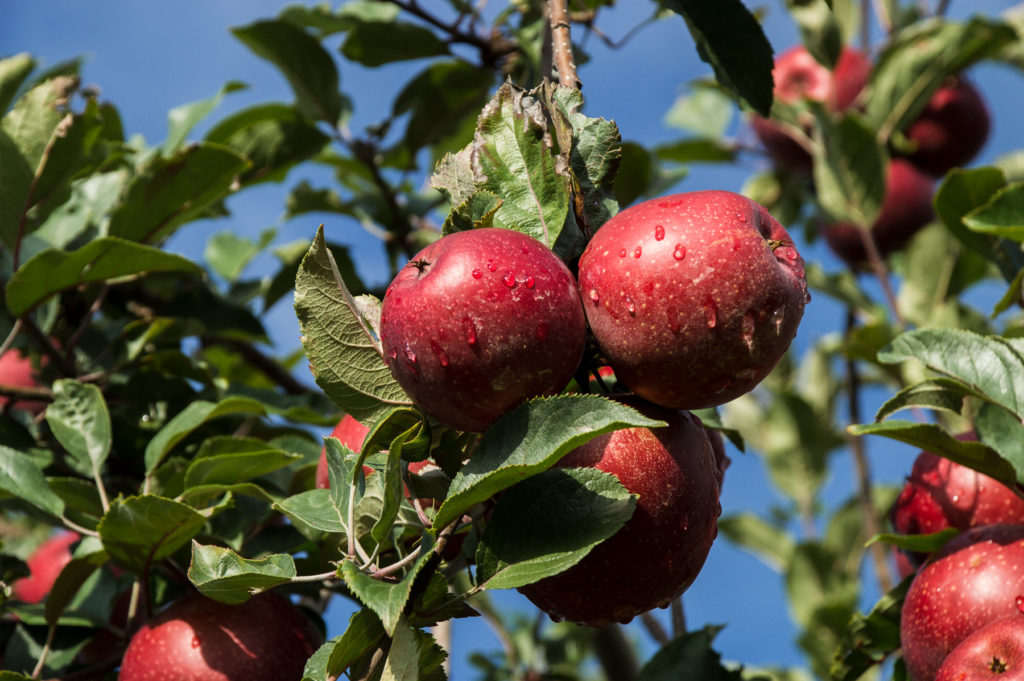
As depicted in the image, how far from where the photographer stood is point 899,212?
2.83 m

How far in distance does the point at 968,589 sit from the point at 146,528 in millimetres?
893

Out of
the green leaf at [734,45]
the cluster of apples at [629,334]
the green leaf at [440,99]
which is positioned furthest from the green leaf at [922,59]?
the cluster of apples at [629,334]

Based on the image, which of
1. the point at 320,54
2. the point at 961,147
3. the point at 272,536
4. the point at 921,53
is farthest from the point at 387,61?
the point at 961,147

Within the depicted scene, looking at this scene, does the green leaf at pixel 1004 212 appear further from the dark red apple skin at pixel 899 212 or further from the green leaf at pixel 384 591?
the dark red apple skin at pixel 899 212

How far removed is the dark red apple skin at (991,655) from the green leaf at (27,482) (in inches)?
39.9

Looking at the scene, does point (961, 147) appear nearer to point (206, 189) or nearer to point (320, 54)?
point (320, 54)

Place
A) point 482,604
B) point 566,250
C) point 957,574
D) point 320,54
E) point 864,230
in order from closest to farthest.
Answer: point 566,250
point 957,574
point 320,54
point 864,230
point 482,604

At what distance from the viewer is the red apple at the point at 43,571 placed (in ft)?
5.70

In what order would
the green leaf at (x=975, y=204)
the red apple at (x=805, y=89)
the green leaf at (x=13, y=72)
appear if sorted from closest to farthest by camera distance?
the green leaf at (x=975, y=204) < the green leaf at (x=13, y=72) < the red apple at (x=805, y=89)

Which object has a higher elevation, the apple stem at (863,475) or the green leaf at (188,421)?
the green leaf at (188,421)

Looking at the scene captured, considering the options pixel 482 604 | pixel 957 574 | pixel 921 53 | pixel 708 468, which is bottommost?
pixel 482 604

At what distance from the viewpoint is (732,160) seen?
10.5 ft

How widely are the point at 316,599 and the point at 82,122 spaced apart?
79 cm

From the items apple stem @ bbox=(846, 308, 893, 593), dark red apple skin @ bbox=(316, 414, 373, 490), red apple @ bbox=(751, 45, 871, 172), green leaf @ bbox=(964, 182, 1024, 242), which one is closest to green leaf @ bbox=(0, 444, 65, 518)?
dark red apple skin @ bbox=(316, 414, 373, 490)
